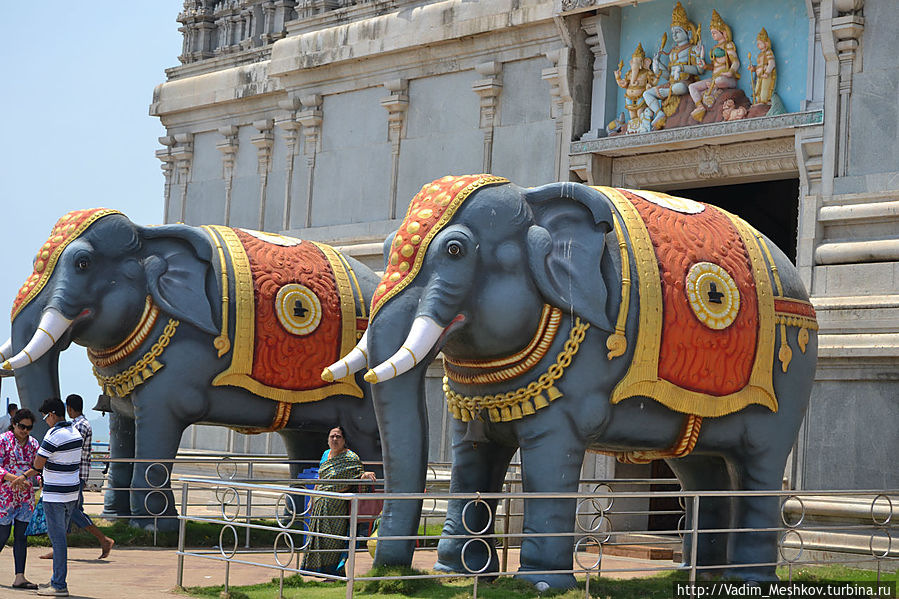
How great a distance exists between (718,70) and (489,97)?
327cm

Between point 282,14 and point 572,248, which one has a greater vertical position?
point 282,14

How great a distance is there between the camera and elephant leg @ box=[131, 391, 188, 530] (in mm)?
12945

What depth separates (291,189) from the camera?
19125 mm

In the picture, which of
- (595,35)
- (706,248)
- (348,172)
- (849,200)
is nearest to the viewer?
(706,248)

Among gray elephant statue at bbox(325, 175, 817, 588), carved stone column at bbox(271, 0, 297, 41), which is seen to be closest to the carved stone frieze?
gray elephant statue at bbox(325, 175, 817, 588)

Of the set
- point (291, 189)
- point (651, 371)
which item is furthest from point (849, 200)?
point (291, 189)

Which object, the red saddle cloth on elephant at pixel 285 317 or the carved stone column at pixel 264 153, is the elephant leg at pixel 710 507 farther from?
the carved stone column at pixel 264 153

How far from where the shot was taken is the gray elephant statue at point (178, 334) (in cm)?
1286

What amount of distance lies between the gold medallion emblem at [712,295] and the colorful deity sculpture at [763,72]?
4.18 meters

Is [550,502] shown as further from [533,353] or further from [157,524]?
[157,524]

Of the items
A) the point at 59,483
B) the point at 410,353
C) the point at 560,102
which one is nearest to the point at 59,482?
the point at 59,483

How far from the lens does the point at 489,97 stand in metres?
16.3

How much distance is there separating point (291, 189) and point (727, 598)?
36.8 ft

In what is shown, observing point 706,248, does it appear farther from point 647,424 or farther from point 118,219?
point 118,219
